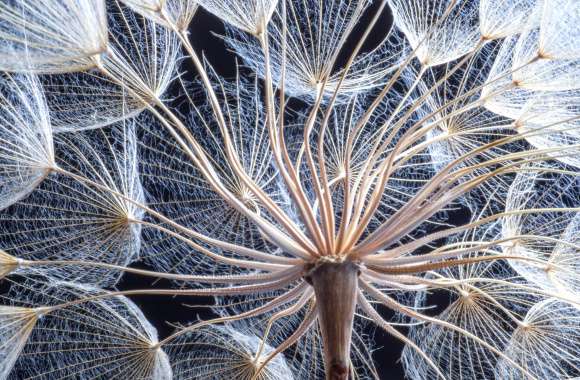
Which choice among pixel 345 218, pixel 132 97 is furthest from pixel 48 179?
pixel 345 218

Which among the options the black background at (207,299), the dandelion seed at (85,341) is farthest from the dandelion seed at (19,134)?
the black background at (207,299)

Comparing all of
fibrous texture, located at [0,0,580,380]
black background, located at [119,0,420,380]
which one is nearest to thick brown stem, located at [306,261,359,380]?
fibrous texture, located at [0,0,580,380]

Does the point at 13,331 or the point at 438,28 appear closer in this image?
the point at 13,331

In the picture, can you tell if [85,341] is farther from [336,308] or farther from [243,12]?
[243,12]

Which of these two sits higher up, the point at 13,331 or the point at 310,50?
the point at 310,50

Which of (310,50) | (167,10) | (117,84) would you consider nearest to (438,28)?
(310,50)

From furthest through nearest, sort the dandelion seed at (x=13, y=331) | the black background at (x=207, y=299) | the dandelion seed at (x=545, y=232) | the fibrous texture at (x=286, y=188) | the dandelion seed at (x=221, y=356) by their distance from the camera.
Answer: the black background at (x=207, y=299) → the dandelion seed at (x=221, y=356) → the dandelion seed at (x=545, y=232) → the dandelion seed at (x=13, y=331) → the fibrous texture at (x=286, y=188)

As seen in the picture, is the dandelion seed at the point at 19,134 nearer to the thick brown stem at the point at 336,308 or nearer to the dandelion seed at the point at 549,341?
the thick brown stem at the point at 336,308
